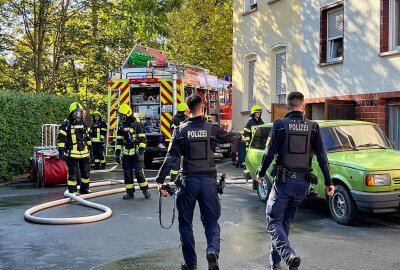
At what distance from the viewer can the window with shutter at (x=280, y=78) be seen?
58.4 feet

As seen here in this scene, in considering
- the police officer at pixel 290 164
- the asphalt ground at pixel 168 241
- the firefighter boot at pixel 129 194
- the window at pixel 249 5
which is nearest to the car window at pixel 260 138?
the asphalt ground at pixel 168 241

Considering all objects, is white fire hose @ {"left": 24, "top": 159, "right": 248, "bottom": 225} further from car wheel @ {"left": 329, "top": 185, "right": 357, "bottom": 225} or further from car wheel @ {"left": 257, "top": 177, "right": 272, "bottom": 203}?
car wheel @ {"left": 329, "top": 185, "right": 357, "bottom": 225}

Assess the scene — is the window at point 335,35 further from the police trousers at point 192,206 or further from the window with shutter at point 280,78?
the police trousers at point 192,206

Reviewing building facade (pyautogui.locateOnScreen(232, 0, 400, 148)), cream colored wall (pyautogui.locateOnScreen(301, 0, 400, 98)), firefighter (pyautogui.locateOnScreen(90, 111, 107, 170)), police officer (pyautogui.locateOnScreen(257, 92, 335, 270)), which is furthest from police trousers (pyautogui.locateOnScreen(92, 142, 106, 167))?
police officer (pyautogui.locateOnScreen(257, 92, 335, 270))

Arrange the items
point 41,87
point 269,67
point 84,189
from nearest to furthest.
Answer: point 84,189
point 269,67
point 41,87

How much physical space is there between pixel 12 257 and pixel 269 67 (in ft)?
44.1

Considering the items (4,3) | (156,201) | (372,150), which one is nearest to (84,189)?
(156,201)

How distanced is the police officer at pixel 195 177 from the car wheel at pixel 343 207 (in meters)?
3.11

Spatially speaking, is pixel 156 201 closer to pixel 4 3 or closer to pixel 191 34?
pixel 4 3

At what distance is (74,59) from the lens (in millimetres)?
25047

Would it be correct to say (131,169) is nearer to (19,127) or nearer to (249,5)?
(19,127)

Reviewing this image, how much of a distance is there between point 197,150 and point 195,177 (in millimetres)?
299

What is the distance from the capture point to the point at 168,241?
23.7 feet

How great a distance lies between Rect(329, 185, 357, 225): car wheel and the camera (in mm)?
7969
